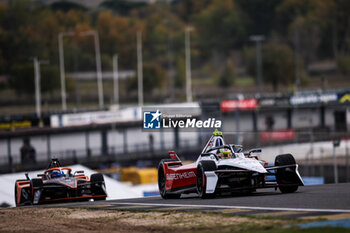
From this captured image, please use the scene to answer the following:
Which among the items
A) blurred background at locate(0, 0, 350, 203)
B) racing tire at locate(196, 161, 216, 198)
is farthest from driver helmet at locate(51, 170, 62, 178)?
racing tire at locate(196, 161, 216, 198)

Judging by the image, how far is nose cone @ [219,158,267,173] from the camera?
17312mm

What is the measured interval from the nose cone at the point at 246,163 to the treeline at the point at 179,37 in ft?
258

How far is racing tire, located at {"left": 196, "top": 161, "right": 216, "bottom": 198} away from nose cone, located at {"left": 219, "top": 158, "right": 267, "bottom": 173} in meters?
0.36

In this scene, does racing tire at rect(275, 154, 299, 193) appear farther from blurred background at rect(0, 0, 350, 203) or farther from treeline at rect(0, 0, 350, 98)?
treeline at rect(0, 0, 350, 98)

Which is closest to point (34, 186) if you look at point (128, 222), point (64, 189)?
point (64, 189)

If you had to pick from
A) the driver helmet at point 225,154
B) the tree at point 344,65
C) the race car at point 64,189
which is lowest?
the race car at point 64,189

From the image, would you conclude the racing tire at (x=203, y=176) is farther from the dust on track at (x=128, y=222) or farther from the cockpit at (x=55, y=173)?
the cockpit at (x=55, y=173)

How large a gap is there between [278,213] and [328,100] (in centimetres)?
5232

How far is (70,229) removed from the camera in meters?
13.8

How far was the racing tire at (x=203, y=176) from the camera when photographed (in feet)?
57.2

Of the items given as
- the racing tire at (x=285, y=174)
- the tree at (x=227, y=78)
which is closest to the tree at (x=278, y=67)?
the tree at (x=227, y=78)

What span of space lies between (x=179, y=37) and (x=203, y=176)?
116 meters

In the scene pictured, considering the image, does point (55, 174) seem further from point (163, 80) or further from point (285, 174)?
point (163, 80)

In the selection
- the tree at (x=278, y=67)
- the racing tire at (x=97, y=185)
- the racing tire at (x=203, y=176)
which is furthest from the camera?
the tree at (x=278, y=67)
